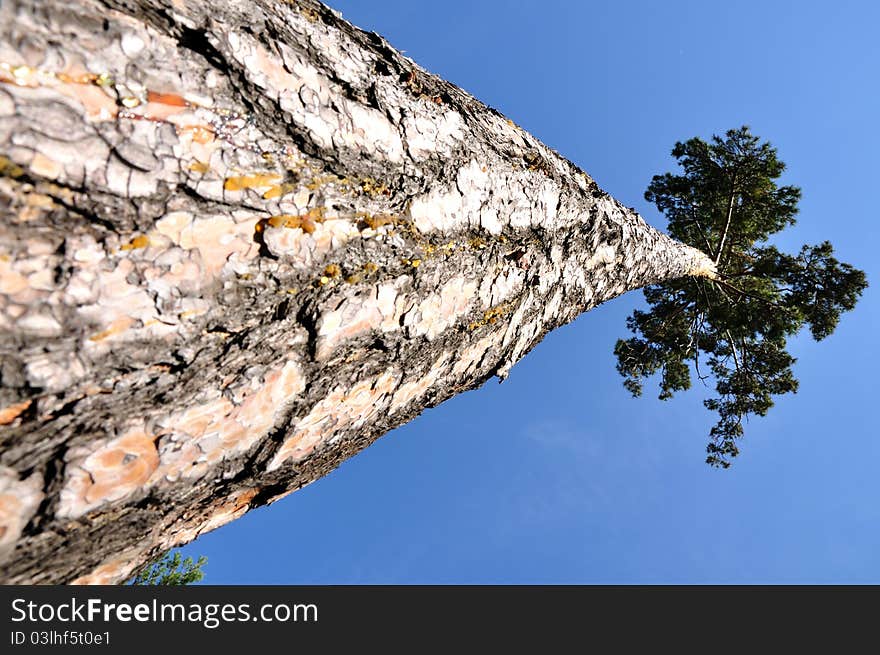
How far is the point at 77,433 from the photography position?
3.92 ft

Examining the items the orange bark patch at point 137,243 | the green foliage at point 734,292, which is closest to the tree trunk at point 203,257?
the orange bark patch at point 137,243

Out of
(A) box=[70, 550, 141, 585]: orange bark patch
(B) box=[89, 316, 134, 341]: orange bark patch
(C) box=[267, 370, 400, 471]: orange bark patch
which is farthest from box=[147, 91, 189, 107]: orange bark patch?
(A) box=[70, 550, 141, 585]: orange bark patch

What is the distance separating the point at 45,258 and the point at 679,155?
11.4 metres

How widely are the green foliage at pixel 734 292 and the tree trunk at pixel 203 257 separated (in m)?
9.15

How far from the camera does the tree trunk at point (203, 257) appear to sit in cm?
104

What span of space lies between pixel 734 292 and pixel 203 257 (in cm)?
1109

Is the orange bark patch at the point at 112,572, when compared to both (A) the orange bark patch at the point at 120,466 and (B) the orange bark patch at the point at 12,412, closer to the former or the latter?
(A) the orange bark patch at the point at 120,466

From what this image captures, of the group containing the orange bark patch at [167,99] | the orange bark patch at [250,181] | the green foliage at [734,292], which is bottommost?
A: the orange bark patch at [250,181]

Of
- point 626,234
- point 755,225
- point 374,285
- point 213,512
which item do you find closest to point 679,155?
point 755,225

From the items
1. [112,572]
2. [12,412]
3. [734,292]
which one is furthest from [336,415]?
[734,292]

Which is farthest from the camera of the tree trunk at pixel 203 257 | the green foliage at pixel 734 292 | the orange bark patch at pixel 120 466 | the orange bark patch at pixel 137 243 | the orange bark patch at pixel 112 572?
the green foliage at pixel 734 292

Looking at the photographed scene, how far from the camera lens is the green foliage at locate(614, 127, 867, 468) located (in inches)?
361
